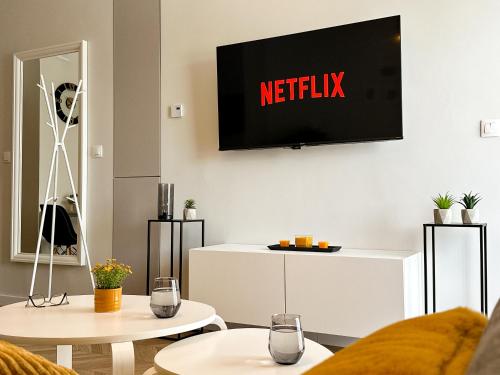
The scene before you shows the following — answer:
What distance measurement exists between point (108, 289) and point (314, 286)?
4.26 feet

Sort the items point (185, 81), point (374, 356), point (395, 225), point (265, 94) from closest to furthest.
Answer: point (374, 356)
point (395, 225)
point (265, 94)
point (185, 81)

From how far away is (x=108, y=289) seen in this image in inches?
82.9

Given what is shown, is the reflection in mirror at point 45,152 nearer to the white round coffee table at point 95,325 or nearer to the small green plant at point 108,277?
the white round coffee table at point 95,325

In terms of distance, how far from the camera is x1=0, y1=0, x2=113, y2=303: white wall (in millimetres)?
4305

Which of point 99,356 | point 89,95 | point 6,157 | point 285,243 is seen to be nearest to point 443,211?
point 285,243

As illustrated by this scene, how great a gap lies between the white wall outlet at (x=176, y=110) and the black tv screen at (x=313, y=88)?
419 millimetres

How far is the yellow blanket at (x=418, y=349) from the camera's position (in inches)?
13.6

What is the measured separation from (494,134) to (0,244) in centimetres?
444

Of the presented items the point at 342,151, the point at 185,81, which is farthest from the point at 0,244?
the point at 342,151

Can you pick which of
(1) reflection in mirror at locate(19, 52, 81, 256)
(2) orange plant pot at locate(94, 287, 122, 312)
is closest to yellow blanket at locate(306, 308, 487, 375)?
(2) orange plant pot at locate(94, 287, 122, 312)

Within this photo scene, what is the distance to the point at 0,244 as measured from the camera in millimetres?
4887

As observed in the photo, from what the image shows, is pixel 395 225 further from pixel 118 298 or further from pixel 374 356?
pixel 374 356

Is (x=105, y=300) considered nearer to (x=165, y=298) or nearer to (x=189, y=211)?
(x=165, y=298)

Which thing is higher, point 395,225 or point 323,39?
point 323,39
